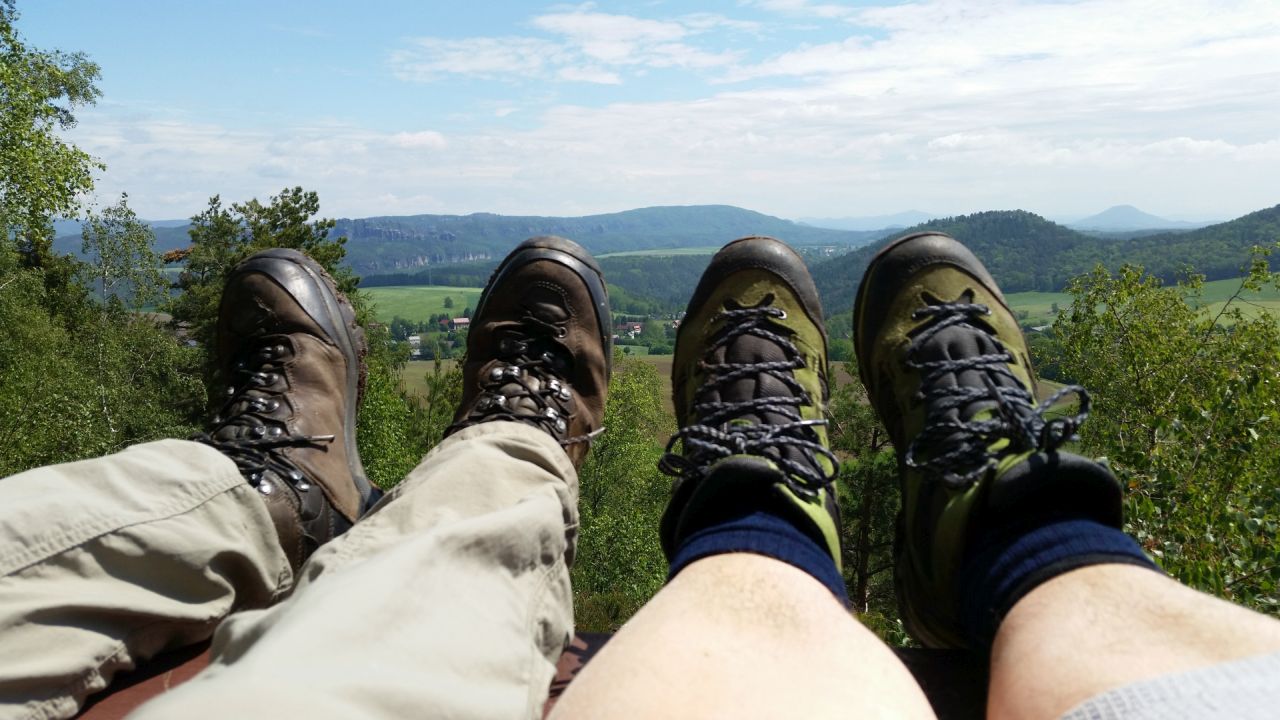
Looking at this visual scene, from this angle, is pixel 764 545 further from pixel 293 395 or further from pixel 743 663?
A: pixel 293 395

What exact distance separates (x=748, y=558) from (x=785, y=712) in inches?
20.3

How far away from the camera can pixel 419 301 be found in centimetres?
14050

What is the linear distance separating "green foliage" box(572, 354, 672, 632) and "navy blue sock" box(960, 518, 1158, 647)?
16.2 m

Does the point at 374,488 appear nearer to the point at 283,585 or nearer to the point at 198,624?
the point at 283,585

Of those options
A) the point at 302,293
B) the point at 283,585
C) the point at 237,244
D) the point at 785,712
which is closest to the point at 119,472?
the point at 283,585

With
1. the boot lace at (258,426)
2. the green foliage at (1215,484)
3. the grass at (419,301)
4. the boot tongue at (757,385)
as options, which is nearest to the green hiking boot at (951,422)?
the boot tongue at (757,385)

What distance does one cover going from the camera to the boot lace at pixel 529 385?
9.84 ft

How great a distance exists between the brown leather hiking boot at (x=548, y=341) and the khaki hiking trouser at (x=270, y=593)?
3.49ft

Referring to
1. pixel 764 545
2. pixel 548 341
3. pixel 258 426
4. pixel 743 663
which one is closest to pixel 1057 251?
pixel 548 341

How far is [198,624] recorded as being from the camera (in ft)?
5.88

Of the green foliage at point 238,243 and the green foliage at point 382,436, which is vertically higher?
the green foliage at point 238,243

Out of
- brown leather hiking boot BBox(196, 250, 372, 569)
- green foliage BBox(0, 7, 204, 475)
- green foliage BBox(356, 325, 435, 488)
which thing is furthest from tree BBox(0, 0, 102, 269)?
brown leather hiking boot BBox(196, 250, 372, 569)

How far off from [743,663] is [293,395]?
2427 millimetres

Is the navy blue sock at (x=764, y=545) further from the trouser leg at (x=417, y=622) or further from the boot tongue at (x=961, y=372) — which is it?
the boot tongue at (x=961, y=372)
